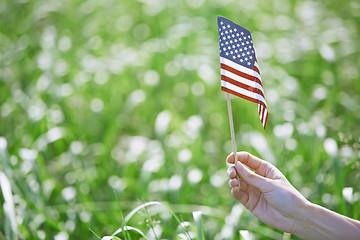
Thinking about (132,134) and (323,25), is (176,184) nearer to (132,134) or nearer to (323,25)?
(132,134)

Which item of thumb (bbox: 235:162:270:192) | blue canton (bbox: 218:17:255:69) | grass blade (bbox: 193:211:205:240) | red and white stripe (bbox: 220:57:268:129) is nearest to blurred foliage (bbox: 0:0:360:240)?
grass blade (bbox: 193:211:205:240)

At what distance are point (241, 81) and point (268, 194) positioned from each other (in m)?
0.49

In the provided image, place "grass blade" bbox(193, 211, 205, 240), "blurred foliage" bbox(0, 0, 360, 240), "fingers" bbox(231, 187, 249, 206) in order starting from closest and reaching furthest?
"fingers" bbox(231, 187, 249, 206) < "grass blade" bbox(193, 211, 205, 240) < "blurred foliage" bbox(0, 0, 360, 240)

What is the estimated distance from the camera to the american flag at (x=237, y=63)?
158cm

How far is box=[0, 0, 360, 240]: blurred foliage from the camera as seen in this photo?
99.7 inches

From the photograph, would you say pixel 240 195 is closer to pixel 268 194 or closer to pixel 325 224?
pixel 268 194

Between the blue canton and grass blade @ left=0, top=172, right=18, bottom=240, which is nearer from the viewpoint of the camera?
the blue canton

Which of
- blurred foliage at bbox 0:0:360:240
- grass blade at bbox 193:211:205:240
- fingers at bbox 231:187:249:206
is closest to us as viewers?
fingers at bbox 231:187:249:206

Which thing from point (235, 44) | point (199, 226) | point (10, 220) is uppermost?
point (235, 44)

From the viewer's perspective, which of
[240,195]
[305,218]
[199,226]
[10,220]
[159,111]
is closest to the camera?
[305,218]

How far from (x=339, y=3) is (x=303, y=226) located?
4771mm

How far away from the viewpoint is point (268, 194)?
155cm

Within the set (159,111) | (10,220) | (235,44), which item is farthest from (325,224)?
(159,111)

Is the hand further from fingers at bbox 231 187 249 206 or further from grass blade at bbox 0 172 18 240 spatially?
grass blade at bbox 0 172 18 240
